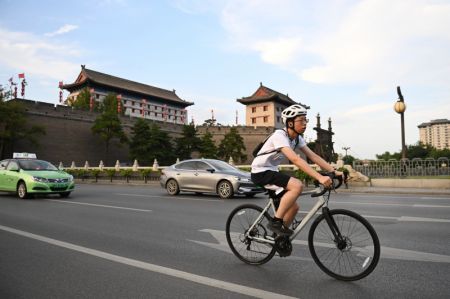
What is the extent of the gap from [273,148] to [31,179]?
10.4m

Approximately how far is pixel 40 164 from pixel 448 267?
12.6 meters

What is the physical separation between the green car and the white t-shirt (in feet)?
32.4

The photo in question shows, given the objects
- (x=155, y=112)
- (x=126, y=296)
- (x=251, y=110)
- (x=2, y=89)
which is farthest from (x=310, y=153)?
(x=155, y=112)

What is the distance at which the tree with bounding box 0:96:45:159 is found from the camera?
38031mm

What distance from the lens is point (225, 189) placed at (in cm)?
1252

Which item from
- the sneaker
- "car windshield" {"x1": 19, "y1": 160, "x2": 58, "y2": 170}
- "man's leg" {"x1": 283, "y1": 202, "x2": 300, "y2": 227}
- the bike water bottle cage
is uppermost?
"car windshield" {"x1": 19, "y1": 160, "x2": 58, "y2": 170}

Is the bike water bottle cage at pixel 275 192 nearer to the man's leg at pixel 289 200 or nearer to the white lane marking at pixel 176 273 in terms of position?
the man's leg at pixel 289 200

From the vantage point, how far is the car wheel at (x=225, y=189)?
12.4m

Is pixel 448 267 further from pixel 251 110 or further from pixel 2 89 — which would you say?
pixel 251 110

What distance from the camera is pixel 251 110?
77188mm

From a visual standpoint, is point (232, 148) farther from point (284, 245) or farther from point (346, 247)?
point (346, 247)

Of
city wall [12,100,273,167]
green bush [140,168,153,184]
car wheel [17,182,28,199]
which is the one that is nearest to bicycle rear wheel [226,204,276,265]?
car wheel [17,182,28,199]

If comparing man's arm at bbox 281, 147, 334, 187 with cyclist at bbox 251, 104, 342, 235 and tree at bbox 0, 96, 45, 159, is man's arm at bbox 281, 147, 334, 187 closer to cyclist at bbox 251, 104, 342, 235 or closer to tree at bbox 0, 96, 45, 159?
cyclist at bbox 251, 104, 342, 235

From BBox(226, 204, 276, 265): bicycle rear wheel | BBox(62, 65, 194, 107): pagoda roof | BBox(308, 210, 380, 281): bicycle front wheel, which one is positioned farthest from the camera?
BBox(62, 65, 194, 107): pagoda roof
